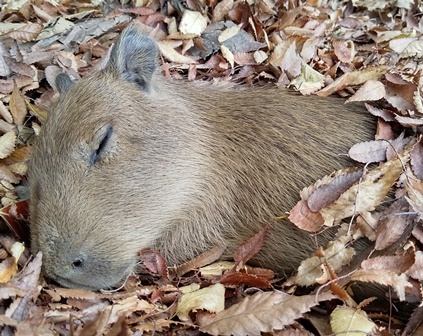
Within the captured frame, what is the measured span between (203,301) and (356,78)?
1.92 m

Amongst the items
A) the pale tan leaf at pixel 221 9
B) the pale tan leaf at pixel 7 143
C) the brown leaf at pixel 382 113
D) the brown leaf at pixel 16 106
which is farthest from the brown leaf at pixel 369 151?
the brown leaf at pixel 16 106

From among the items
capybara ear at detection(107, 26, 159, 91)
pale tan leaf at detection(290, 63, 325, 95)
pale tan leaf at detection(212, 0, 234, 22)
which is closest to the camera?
capybara ear at detection(107, 26, 159, 91)

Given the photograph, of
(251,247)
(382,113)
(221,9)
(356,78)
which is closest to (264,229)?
(251,247)

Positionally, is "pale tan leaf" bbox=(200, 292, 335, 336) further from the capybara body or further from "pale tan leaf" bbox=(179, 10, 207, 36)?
"pale tan leaf" bbox=(179, 10, 207, 36)

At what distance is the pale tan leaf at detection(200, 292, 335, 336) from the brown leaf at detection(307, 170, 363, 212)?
22.4 inches

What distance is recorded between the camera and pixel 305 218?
3.12 metres

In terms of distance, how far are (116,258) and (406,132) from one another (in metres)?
2.00

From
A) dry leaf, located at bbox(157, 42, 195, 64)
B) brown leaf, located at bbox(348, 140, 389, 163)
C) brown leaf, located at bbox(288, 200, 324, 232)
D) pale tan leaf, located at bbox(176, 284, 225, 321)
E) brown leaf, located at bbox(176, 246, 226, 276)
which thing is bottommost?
brown leaf, located at bbox(176, 246, 226, 276)

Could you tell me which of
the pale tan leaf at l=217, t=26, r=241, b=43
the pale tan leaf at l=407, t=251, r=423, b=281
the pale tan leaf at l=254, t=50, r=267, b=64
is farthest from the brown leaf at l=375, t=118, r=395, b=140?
the pale tan leaf at l=217, t=26, r=241, b=43

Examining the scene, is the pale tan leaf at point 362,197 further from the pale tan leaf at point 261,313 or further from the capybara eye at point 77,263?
the capybara eye at point 77,263

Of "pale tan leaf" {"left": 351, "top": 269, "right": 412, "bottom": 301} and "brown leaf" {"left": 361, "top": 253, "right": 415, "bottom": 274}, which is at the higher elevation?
"brown leaf" {"left": 361, "top": 253, "right": 415, "bottom": 274}

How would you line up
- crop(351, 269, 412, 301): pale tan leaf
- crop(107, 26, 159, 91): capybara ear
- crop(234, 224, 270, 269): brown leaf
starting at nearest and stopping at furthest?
crop(351, 269, 412, 301): pale tan leaf, crop(234, 224, 270, 269): brown leaf, crop(107, 26, 159, 91): capybara ear

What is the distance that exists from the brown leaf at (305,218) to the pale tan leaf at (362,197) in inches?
1.6

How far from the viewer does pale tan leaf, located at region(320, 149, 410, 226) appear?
10.1ft
